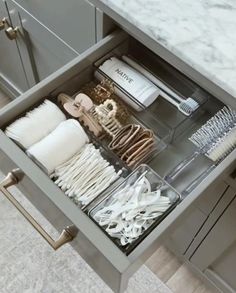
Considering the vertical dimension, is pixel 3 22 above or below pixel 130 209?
above

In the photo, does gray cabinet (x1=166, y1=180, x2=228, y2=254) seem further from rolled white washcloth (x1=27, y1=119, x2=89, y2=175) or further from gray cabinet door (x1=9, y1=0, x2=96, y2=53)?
gray cabinet door (x1=9, y1=0, x2=96, y2=53)

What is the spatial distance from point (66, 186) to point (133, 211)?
116 mm

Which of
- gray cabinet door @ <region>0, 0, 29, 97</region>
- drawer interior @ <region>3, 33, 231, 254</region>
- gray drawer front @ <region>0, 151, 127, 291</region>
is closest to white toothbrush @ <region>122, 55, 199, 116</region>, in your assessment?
drawer interior @ <region>3, 33, 231, 254</region>

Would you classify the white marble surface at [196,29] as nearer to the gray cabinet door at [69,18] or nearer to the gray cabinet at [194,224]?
the gray cabinet door at [69,18]

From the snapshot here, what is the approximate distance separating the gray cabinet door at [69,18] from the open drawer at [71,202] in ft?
0.19

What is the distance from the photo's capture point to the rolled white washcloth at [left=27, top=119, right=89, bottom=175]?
2.16ft

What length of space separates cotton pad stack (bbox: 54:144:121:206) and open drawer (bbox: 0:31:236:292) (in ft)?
0.15

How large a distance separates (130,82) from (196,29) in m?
0.18

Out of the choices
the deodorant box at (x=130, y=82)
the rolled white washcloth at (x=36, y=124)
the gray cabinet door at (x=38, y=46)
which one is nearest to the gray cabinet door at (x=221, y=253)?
the deodorant box at (x=130, y=82)

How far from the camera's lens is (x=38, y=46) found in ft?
3.38

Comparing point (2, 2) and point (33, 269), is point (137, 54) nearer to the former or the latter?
point (2, 2)

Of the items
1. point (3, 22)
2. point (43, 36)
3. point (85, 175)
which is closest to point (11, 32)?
point (3, 22)

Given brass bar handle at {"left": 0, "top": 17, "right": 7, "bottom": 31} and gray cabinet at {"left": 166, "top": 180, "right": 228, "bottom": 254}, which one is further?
brass bar handle at {"left": 0, "top": 17, "right": 7, "bottom": 31}

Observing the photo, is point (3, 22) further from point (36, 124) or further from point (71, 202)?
point (71, 202)
